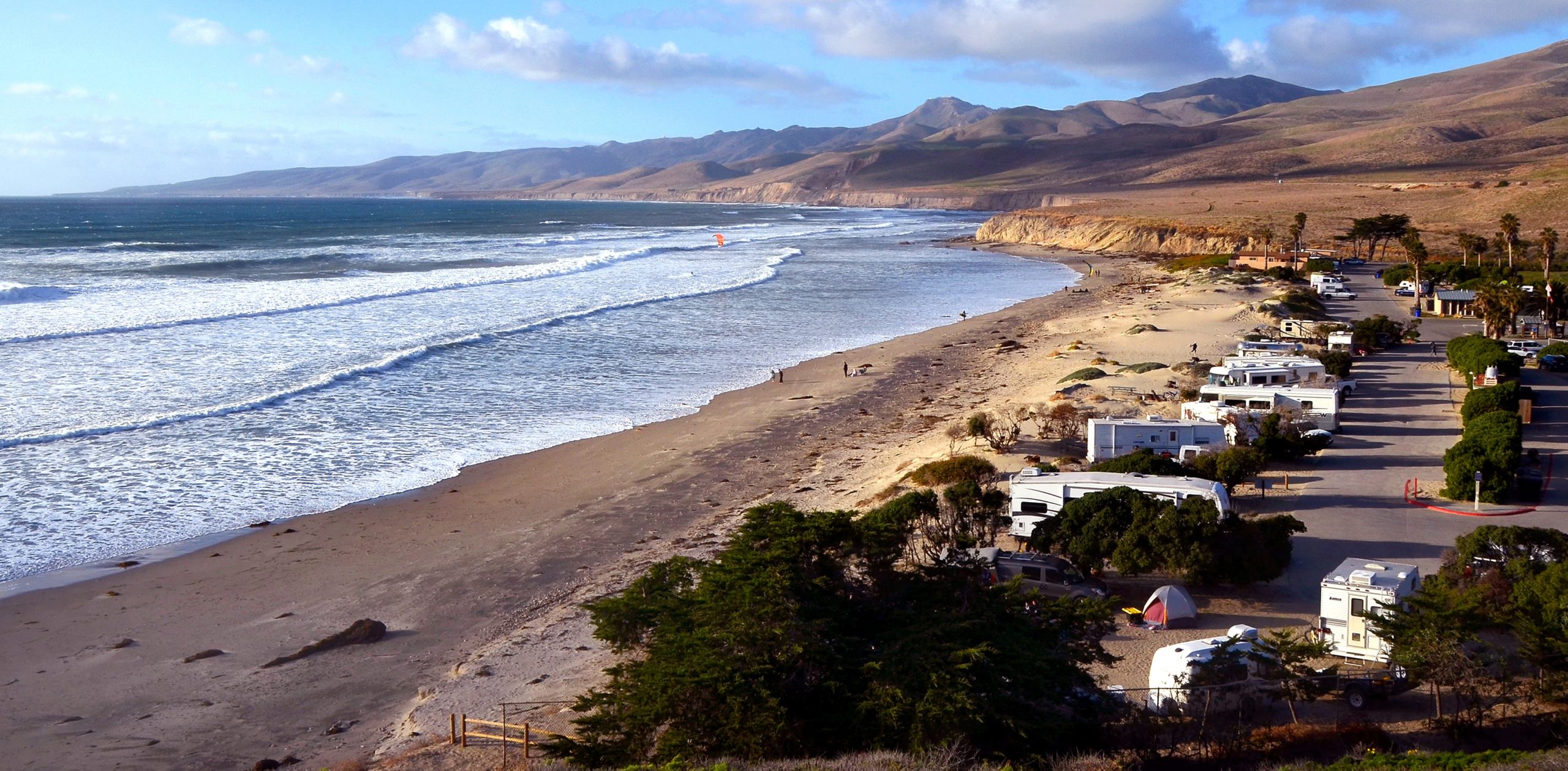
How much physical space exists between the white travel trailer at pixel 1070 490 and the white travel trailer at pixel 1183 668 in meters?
4.19

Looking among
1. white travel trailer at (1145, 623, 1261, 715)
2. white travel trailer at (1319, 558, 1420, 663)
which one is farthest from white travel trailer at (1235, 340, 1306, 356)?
white travel trailer at (1145, 623, 1261, 715)

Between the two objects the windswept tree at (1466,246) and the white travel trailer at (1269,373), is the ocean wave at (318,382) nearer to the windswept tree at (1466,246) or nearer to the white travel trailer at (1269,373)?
the white travel trailer at (1269,373)

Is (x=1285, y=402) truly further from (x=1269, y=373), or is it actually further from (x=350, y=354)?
(x=350, y=354)

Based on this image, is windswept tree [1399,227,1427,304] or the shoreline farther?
windswept tree [1399,227,1427,304]

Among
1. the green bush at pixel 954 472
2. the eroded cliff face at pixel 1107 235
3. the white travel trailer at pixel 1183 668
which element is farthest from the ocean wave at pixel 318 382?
the eroded cliff face at pixel 1107 235

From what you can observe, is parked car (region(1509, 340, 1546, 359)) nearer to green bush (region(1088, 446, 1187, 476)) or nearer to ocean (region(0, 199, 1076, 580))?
ocean (region(0, 199, 1076, 580))

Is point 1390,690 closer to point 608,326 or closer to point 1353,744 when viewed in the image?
point 1353,744

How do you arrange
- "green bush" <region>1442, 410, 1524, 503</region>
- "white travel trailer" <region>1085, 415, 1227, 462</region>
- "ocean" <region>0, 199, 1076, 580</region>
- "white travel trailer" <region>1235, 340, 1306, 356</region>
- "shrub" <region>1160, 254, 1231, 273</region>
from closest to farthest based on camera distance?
1. "green bush" <region>1442, 410, 1524, 503</region>
2. "white travel trailer" <region>1085, 415, 1227, 462</region>
3. "ocean" <region>0, 199, 1076, 580</region>
4. "white travel trailer" <region>1235, 340, 1306, 356</region>
5. "shrub" <region>1160, 254, 1231, 273</region>

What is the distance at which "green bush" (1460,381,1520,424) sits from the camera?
893 inches

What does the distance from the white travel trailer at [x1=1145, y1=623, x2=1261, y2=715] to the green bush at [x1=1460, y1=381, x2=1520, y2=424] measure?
1377 cm

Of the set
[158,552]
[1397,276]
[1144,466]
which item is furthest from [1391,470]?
[1397,276]

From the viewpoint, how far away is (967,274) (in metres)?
66.6

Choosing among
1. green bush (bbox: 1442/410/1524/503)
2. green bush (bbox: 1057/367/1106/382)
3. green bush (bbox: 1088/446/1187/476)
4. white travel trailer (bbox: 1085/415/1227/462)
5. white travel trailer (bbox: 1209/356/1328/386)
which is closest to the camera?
green bush (bbox: 1442/410/1524/503)

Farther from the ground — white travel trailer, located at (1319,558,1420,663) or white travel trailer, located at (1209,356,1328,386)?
white travel trailer, located at (1209,356,1328,386)
